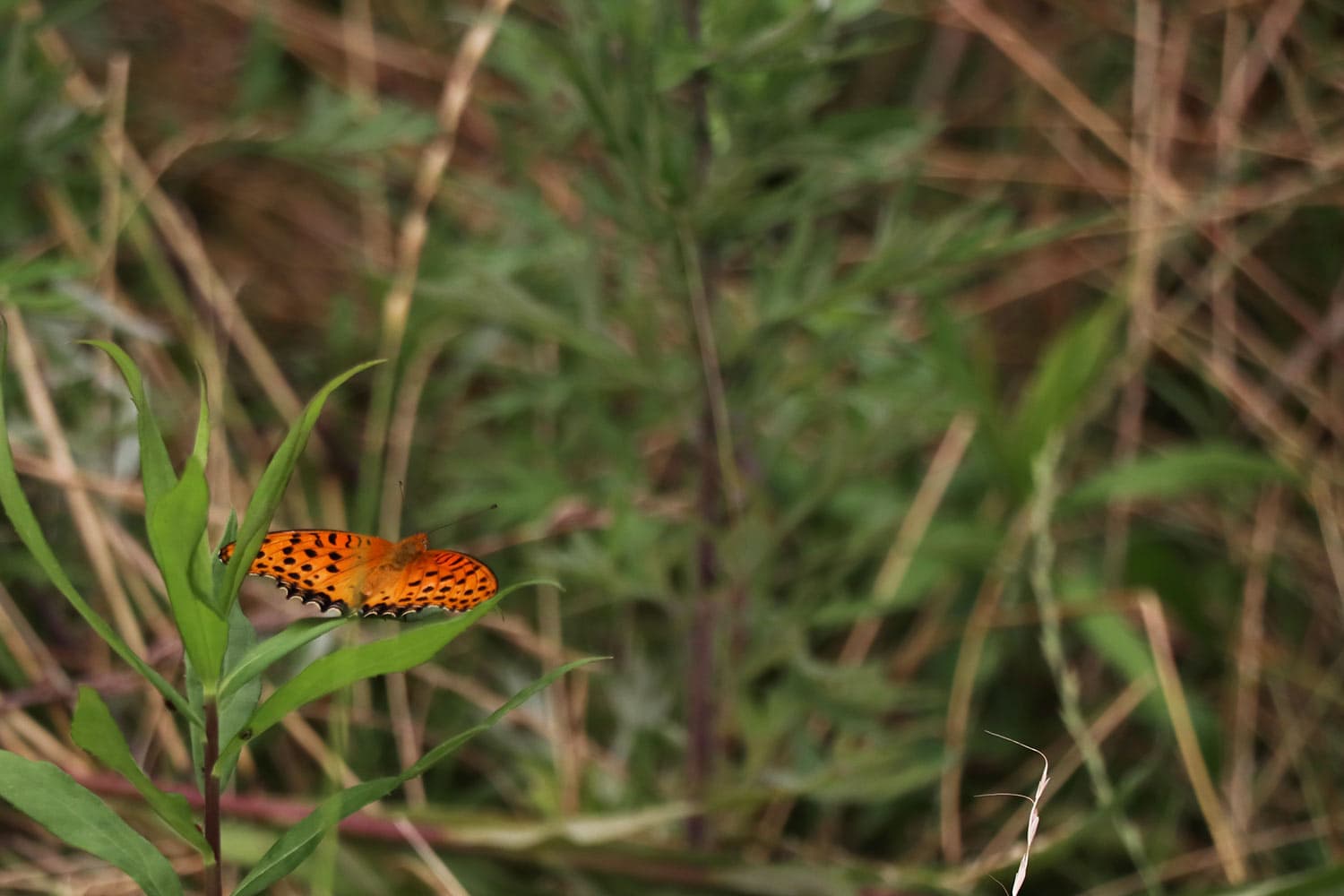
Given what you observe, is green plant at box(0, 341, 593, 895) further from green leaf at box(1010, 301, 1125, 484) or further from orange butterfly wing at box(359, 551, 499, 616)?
green leaf at box(1010, 301, 1125, 484)

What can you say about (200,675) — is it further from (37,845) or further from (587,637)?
(587,637)

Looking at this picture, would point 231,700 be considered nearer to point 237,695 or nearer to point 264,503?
point 237,695

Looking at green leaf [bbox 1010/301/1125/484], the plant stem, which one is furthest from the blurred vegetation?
the plant stem

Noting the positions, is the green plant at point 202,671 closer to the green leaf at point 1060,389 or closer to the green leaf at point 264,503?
the green leaf at point 264,503

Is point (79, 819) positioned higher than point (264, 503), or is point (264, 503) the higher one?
point (264, 503)

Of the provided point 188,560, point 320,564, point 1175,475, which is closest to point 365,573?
point 320,564

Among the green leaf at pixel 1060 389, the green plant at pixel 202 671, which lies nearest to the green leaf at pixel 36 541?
the green plant at pixel 202 671

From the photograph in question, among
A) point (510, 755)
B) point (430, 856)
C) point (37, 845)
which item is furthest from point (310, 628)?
point (510, 755)
